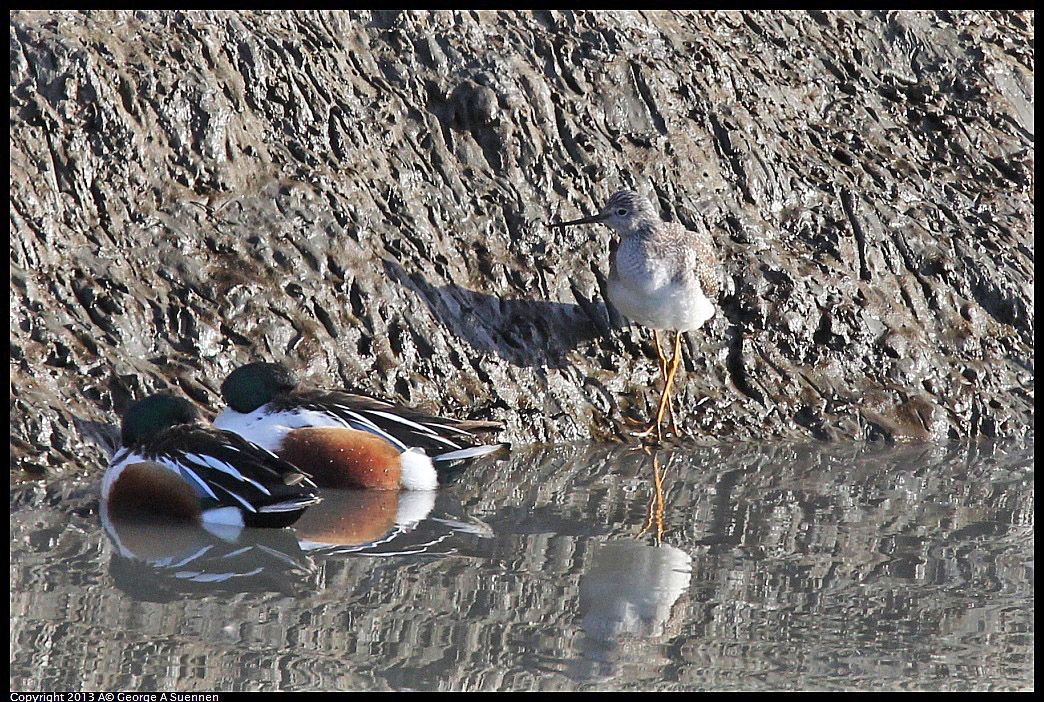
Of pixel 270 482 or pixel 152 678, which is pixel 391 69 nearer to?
pixel 270 482

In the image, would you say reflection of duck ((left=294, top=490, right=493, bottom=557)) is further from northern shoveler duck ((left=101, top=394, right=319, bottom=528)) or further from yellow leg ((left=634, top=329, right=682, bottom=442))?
yellow leg ((left=634, top=329, right=682, bottom=442))

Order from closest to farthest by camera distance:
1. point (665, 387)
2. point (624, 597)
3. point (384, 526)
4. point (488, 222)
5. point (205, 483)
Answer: point (624, 597) → point (205, 483) → point (384, 526) → point (665, 387) → point (488, 222)

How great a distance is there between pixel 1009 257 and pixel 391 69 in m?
4.86

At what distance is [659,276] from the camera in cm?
809

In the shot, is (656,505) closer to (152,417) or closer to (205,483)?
(205,483)

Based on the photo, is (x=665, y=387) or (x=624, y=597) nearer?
(x=624, y=597)

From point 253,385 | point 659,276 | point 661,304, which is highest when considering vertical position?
point 659,276

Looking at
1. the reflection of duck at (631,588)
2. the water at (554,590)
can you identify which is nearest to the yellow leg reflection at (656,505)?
the water at (554,590)

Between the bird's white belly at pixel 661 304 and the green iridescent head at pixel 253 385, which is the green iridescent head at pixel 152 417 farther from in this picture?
the bird's white belly at pixel 661 304

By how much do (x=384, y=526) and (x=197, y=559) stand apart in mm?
959

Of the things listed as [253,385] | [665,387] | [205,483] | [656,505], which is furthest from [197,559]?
[665,387]

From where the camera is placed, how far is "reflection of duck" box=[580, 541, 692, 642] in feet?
15.9

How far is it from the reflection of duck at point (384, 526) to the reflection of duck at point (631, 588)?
684mm

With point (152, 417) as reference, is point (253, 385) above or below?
above
